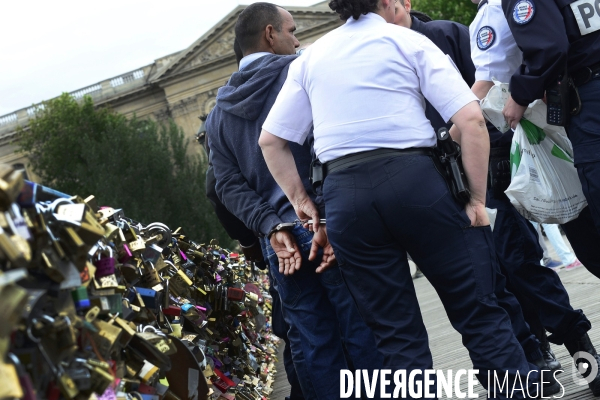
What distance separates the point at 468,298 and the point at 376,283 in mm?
292

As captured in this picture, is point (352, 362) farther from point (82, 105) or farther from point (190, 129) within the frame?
point (190, 129)

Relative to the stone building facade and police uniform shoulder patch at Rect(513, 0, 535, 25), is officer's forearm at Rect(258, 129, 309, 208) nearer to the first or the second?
police uniform shoulder patch at Rect(513, 0, 535, 25)

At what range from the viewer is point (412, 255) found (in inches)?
118

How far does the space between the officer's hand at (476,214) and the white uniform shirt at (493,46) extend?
1219 mm

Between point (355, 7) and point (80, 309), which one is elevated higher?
point (355, 7)

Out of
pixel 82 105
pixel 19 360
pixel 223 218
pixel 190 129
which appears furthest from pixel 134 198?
pixel 19 360

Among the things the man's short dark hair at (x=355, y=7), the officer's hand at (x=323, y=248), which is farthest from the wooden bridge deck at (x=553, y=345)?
the man's short dark hair at (x=355, y=7)

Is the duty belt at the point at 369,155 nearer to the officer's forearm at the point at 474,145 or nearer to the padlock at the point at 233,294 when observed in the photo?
the officer's forearm at the point at 474,145

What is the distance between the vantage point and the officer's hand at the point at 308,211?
11.7 feet

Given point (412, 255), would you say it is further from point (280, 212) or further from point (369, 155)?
point (280, 212)

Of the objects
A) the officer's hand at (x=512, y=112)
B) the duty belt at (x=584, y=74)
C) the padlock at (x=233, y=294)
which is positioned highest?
the duty belt at (x=584, y=74)

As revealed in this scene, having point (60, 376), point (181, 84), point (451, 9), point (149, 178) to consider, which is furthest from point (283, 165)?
point (181, 84)

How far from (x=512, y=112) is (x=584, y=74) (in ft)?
1.25

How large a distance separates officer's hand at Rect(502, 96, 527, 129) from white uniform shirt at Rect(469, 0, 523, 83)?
10.4 inches
